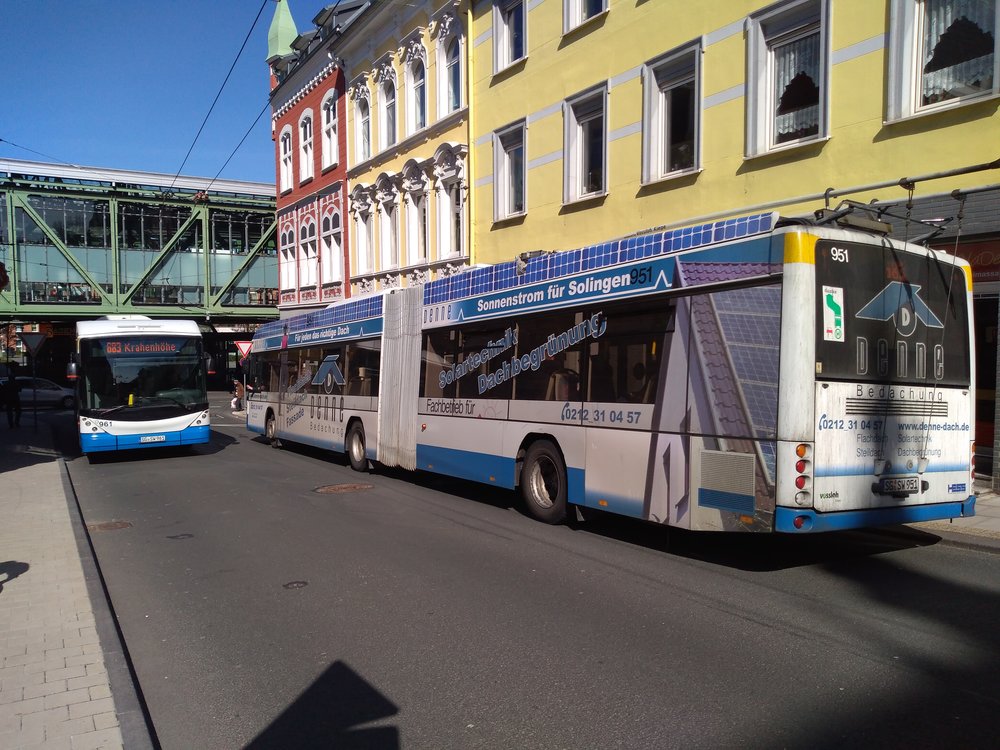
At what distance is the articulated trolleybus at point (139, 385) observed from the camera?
16.4m

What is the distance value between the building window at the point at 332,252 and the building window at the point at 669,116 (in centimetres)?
1575

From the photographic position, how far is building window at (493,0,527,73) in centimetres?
1894

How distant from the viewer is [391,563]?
7652 millimetres

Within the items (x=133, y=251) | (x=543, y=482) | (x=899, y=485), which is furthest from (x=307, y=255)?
(x=899, y=485)

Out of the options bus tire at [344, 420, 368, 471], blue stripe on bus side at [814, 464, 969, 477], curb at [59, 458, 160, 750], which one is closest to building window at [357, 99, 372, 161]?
bus tire at [344, 420, 368, 471]

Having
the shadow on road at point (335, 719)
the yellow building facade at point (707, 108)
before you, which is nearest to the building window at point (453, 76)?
the yellow building facade at point (707, 108)

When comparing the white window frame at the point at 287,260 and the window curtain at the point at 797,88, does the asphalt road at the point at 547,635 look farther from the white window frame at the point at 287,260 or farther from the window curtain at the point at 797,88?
the white window frame at the point at 287,260

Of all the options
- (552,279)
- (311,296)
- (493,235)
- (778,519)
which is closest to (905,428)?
(778,519)

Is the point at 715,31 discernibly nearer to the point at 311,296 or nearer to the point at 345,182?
the point at 345,182

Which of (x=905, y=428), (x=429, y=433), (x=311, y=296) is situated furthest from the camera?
(x=311, y=296)

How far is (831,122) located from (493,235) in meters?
9.47

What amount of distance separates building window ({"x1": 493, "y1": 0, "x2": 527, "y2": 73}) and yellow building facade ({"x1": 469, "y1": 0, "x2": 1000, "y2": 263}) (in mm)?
44

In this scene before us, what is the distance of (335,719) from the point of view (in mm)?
4258

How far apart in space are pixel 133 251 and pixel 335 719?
49.6 metres
